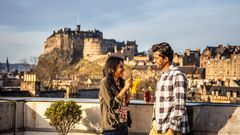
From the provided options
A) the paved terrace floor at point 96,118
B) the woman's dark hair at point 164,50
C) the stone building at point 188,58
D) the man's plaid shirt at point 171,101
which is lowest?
the paved terrace floor at point 96,118

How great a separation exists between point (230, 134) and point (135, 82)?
1852 mm

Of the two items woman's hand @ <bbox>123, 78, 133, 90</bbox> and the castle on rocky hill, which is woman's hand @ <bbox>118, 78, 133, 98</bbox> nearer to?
woman's hand @ <bbox>123, 78, 133, 90</bbox>

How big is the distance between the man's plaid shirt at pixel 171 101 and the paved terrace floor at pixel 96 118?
70.0 inches

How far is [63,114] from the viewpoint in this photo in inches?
299

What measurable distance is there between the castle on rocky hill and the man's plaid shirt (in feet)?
446

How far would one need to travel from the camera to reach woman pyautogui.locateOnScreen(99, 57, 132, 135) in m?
5.95

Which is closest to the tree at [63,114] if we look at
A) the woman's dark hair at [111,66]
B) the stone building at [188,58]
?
the woman's dark hair at [111,66]

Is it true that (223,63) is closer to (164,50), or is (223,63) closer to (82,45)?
(82,45)

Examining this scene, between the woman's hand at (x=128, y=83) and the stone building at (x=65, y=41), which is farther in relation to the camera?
the stone building at (x=65, y=41)

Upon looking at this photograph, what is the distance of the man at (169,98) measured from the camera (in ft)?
15.6

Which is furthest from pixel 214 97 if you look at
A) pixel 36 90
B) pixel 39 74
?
pixel 36 90

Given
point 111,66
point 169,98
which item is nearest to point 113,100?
point 111,66

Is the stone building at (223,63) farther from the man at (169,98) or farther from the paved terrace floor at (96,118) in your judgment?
the man at (169,98)

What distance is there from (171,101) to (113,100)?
131 centimetres
